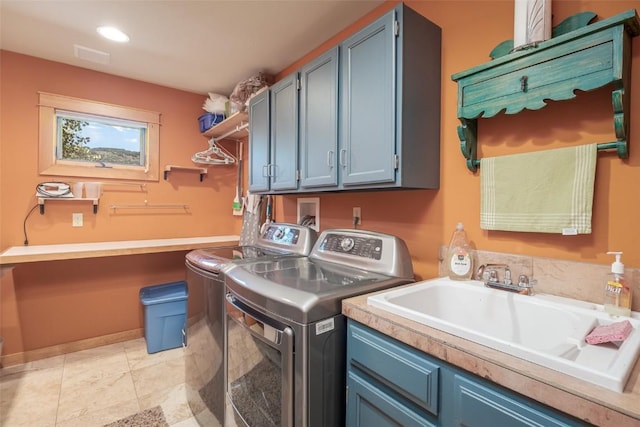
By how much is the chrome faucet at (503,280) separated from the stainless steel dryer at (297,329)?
0.31 meters

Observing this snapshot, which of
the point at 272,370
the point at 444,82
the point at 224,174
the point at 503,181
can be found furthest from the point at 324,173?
the point at 224,174

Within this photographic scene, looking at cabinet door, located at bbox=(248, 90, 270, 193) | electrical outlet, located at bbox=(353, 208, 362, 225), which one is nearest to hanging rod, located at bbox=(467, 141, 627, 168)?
electrical outlet, located at bbox=(353, 208, 362, 225)

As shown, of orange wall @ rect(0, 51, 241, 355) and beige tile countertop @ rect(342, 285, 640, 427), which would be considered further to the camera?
Result: orange wall @ rect(0, 51, 241, 355)

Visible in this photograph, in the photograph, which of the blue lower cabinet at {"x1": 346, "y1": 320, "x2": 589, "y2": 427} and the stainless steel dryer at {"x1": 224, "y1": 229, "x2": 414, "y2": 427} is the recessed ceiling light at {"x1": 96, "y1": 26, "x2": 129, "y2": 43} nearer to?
the stainless steel dryer at {"x1": 224, "y1": 229, "x2": 414, "y2": 427}

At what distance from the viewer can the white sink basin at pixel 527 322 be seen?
25.1 inches

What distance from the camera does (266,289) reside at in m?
1.22

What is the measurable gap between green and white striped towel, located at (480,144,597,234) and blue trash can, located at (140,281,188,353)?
8.23ft

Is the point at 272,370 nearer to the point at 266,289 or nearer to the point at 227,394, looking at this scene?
the point at 266,289

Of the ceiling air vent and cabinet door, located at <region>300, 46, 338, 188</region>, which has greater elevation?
the ceiling air vent

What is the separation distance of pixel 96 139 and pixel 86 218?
736 mm

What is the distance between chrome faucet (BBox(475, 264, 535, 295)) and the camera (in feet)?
3.79

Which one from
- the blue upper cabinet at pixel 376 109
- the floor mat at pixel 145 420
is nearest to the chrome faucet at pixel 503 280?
the blue upper cabinet at pixel 376 109

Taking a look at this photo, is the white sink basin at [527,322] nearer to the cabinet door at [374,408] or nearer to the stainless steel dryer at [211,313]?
the cabinet door at [374,408]

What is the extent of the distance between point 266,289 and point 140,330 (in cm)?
250
